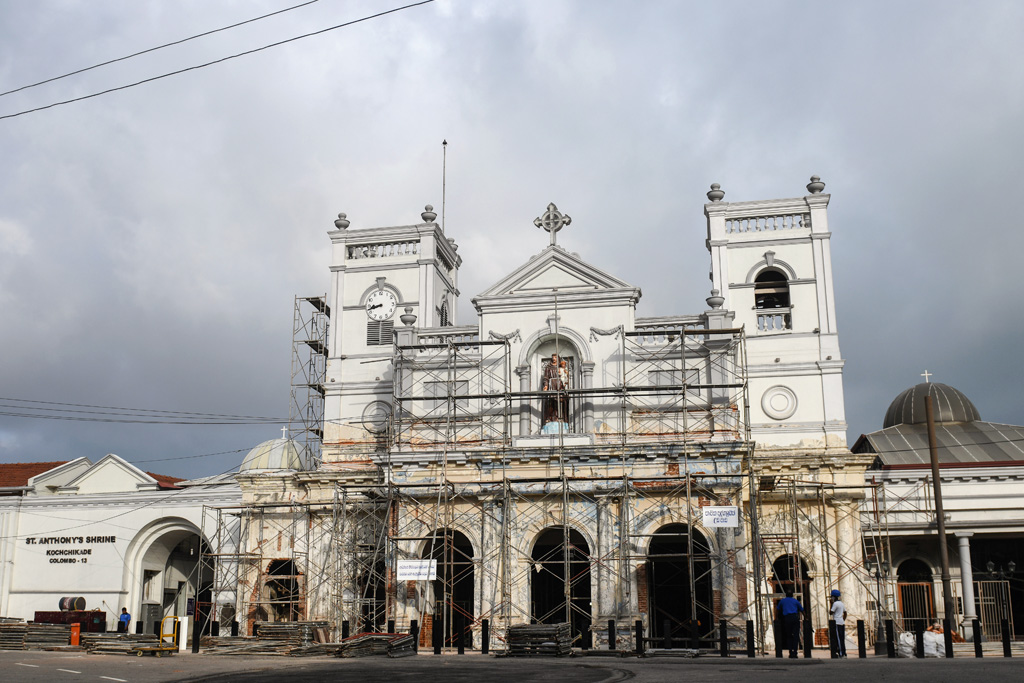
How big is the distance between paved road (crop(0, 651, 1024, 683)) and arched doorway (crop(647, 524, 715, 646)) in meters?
4.70

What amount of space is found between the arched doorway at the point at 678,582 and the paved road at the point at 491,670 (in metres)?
4.70

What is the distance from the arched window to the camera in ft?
114

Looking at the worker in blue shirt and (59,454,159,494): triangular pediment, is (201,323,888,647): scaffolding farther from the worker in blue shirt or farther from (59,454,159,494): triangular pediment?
(59,454,159,494): triangular pediment

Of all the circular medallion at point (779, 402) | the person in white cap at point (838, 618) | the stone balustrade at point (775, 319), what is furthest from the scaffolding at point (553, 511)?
the person in white cap at point (838, 618)

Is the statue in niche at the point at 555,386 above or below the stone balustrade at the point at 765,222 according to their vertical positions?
below

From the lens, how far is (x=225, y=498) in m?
38.0

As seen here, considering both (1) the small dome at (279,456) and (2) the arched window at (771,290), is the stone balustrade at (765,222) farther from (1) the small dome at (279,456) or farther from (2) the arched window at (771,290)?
(1) the small dome at (279,456)

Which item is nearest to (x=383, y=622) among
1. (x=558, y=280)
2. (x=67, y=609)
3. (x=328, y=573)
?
(x=328, y=573)

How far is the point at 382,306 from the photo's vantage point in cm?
3750

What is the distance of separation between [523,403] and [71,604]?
19799 millimetres

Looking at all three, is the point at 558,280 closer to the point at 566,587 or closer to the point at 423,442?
the point at 423,442

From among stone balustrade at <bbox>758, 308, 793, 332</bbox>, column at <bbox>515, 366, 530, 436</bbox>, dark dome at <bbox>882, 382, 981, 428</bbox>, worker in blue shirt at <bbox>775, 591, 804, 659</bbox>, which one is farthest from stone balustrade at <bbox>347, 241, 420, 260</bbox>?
dark dome at <bbox>882, 382, 981, 428</bbox>

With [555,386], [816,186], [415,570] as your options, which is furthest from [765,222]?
[415,570]

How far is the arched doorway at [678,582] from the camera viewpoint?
27.4 meters
